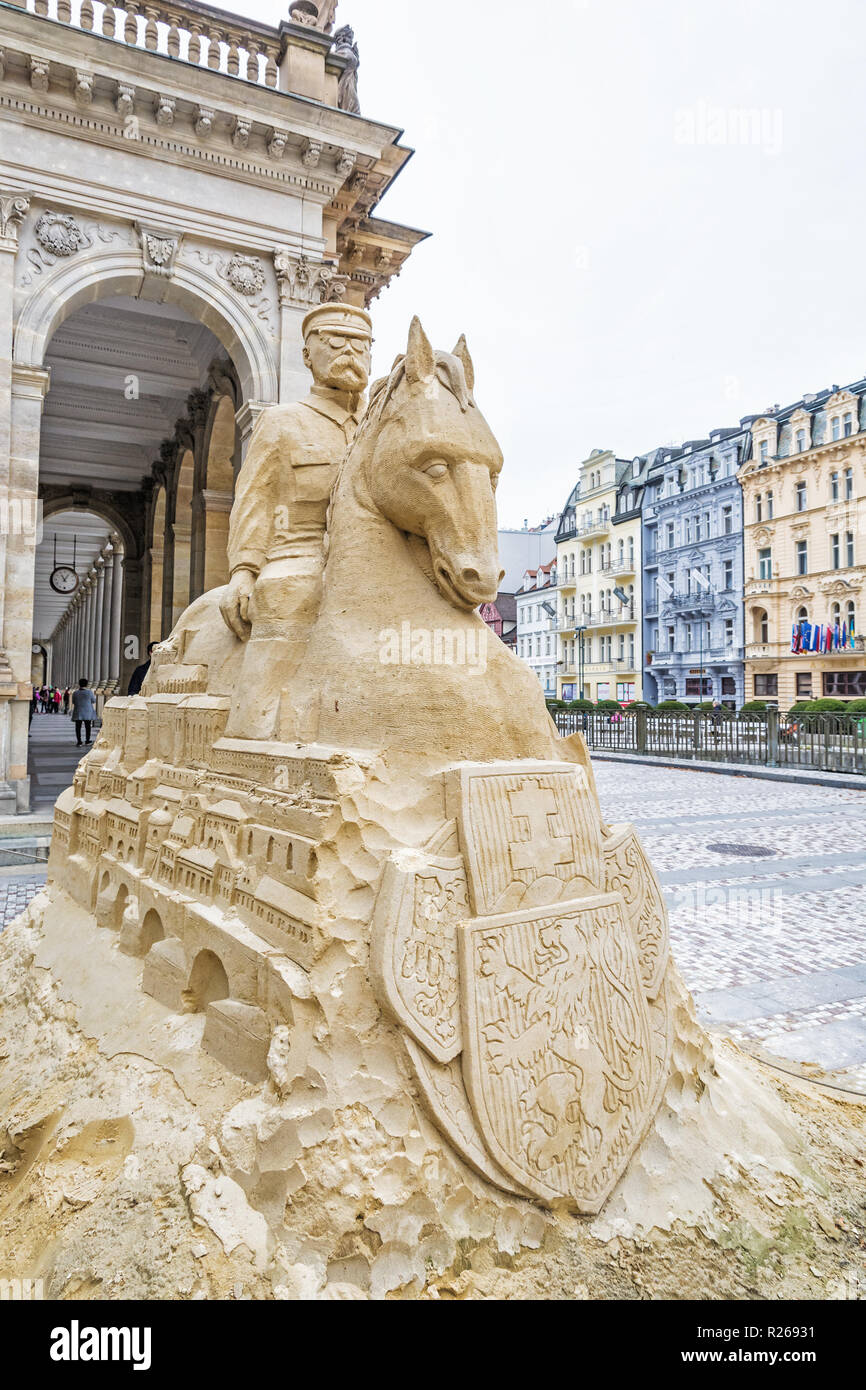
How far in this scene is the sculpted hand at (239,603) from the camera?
3.28 m

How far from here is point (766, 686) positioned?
29.8 metres

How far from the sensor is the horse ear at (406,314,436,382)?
247cm

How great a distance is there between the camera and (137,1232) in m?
1.97

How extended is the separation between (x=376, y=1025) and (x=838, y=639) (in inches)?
1125

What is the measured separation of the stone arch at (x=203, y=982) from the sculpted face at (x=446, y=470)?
4.71 feet

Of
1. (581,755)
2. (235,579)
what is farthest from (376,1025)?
(235,579)

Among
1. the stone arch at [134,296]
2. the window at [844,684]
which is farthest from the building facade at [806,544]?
the stone arch at [134,296]

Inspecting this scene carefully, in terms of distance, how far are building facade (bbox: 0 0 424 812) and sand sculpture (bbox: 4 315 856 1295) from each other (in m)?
6.57

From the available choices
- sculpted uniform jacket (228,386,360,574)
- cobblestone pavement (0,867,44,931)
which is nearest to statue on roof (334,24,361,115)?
sculpted uniform jacket (228,386,360,574)

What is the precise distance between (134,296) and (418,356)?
8769 millimetres

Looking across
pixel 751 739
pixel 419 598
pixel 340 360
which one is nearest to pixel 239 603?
pixel 419 598

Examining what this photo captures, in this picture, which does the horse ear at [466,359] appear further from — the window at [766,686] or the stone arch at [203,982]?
the window at [766,686]

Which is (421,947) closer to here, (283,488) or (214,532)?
(283,488)
